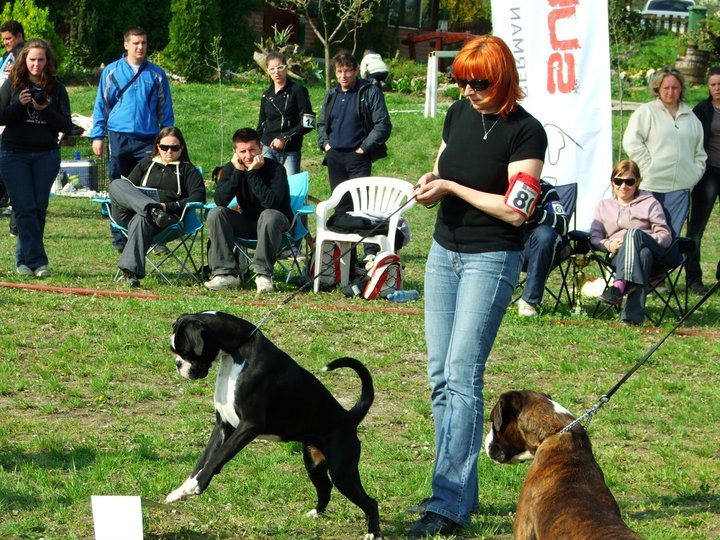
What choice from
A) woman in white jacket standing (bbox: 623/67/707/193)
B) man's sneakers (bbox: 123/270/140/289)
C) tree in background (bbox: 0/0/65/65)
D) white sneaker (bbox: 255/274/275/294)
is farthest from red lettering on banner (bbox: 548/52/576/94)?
tree in background (bbox: 0/0/65/65)

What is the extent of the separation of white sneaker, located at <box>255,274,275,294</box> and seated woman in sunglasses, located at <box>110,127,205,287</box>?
926 mm

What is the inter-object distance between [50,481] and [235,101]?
17.6 meters

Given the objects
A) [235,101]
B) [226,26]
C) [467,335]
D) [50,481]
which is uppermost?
[226,26]

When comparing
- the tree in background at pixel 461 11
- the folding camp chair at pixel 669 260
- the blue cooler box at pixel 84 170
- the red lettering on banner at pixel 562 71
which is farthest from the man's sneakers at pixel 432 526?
the tree in background at pixel 461 11

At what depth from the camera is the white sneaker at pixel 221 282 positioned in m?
9.44

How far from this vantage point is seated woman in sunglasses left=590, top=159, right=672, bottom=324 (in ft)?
28.3

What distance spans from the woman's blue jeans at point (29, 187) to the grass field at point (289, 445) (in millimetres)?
390

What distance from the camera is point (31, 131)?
9.06 metres

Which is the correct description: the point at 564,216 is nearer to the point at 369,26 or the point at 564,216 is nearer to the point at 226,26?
the point at 226,26

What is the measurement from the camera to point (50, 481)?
482cm

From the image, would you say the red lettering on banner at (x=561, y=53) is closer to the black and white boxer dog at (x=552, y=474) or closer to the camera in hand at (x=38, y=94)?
the camera in hand at (x=38, y=94)

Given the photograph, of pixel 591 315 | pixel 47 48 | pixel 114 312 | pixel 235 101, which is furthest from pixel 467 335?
pixel 235 101

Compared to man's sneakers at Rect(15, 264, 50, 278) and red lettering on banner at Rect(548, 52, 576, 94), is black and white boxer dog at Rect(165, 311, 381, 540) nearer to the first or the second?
man's sneakers at Rect(15, 264, 50, 278)

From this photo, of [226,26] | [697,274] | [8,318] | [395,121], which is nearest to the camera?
[8,318]
